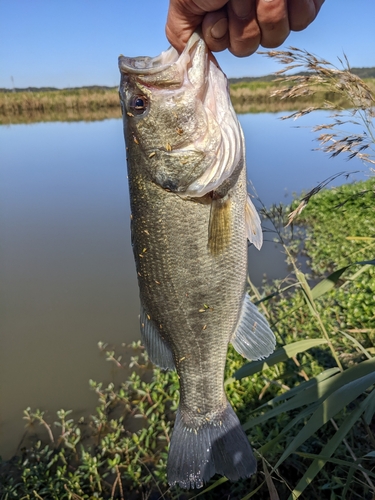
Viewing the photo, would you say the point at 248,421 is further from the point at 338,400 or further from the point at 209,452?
the point at 338,400

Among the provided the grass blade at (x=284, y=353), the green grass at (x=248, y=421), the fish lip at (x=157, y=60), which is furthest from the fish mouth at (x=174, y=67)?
the grass blade at (x=284, y=353)

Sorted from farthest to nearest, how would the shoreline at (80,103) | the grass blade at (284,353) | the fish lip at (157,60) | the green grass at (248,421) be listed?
1. the shoreline at (80,103)
2. the green grass at (248,421)
3. the grass blade at (284,353)
4. the fish lip at (157,60)

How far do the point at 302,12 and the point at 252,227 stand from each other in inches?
33.7

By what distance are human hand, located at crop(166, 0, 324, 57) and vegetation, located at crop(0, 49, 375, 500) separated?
637 mm

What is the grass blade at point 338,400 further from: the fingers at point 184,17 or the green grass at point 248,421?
the fingers at point 184,17

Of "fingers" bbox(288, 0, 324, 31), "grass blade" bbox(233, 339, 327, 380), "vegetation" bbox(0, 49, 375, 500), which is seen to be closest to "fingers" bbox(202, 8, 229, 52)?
"fingers" bbox(288, 0, 324, 31)

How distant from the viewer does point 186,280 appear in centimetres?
162

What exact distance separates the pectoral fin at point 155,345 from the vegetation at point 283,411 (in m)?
0.45

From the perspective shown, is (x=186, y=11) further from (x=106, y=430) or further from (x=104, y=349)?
(x=104, y=349)

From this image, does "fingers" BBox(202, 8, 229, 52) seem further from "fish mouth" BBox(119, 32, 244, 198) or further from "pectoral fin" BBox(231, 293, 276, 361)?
"pectoral fin" BBox(231, 293, 276, 361)

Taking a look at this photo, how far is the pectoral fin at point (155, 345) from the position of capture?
177cm

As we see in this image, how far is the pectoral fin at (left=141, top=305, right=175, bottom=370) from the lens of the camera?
5.82ft

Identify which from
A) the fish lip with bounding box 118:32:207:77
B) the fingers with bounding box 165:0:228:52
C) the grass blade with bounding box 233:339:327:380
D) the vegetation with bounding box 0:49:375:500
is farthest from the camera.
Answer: the grass blade with bounding box 233:339:327:380

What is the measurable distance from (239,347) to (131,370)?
255cm
